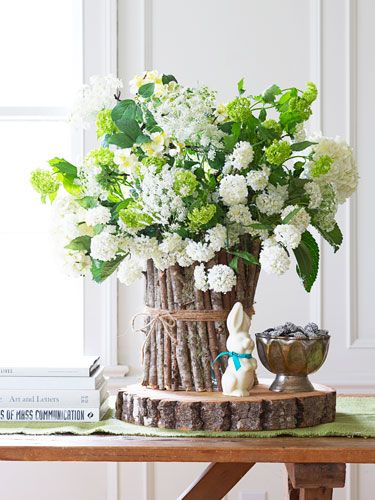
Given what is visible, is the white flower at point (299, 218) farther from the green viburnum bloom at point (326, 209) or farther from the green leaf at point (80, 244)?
the green leaf at point (80, 244)

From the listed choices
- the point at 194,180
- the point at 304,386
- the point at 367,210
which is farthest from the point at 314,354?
the point at 367,210

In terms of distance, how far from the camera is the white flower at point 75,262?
1.84 metres

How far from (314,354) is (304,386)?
80 millimetres

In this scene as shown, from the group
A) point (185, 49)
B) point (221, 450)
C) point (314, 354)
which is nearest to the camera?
point (221, 450)

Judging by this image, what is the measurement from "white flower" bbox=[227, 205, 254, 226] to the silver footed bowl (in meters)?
0.25

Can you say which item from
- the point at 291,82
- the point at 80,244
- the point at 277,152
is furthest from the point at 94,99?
the point at 291,82

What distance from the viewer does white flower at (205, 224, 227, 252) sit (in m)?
1.73

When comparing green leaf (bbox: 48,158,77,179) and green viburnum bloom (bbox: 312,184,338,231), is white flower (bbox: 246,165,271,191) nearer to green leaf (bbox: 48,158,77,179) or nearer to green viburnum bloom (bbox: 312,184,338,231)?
green viburnum bloom (bbox: 312,184,338,231)

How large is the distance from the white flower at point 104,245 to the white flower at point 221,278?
20 cm

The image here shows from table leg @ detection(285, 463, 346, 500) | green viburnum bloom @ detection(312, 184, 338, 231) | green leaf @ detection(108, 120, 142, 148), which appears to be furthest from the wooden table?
green leaf @ detection(108, 120, 142, 148)

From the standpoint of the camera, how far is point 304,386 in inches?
72.7

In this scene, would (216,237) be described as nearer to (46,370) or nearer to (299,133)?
(299,133)

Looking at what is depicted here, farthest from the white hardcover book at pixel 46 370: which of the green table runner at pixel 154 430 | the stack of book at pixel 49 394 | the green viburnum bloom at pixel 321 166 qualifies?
the green viburnum bloom at pixel 321 166

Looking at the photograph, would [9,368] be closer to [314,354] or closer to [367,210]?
[314,354]
